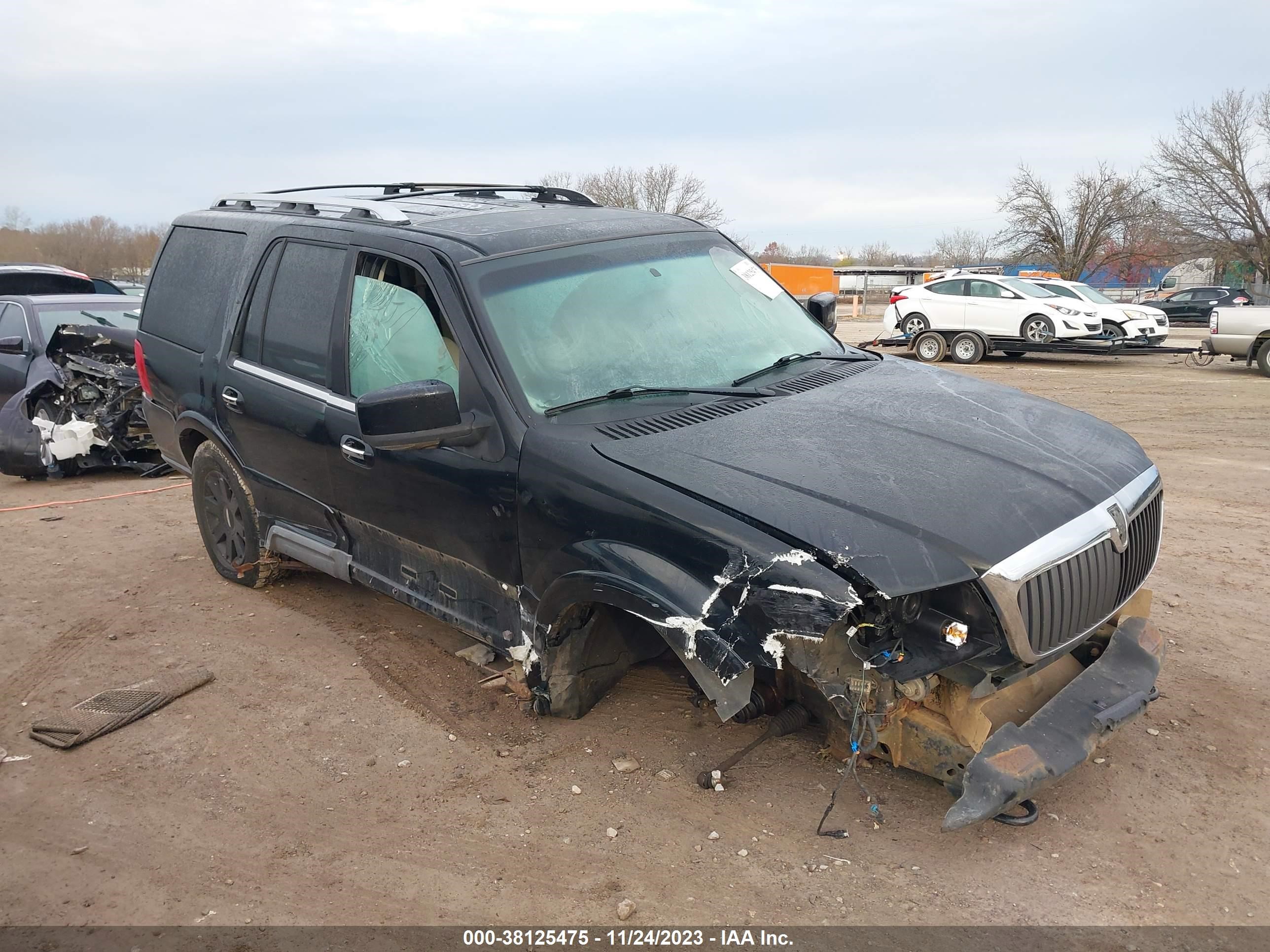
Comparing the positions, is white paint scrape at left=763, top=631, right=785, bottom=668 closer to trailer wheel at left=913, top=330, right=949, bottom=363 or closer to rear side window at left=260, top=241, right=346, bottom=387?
rear side window at left=260, top=241, right=346, bottom=387

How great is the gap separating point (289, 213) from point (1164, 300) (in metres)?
33.4

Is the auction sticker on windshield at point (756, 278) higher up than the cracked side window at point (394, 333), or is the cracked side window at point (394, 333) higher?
the auction sticker on windshield at point (756, 278)

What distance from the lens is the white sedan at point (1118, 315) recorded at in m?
18.4

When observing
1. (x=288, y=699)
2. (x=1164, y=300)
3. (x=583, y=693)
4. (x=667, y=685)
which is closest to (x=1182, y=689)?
(x=667, y=685)

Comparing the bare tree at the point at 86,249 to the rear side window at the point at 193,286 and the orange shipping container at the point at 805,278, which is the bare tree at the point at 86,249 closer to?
the orange shipping container at the point at 805,278

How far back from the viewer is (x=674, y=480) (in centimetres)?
300

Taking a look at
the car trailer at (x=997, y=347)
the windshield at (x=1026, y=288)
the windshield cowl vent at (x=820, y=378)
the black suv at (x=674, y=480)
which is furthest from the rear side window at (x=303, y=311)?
the windshield at (x=1026, y=288)

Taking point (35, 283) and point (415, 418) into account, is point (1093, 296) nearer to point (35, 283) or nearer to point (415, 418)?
point (35, 283)

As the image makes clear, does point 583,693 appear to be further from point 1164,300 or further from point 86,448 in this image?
point 1164,300

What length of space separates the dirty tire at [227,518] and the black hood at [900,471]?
2.76 meters

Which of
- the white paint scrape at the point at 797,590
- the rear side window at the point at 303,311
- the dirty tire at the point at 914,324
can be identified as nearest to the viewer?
the white paint scrape at the point at 797,590

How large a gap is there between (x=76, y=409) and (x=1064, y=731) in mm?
9296

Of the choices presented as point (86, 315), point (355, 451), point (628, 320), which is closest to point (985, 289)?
point (86, 315)

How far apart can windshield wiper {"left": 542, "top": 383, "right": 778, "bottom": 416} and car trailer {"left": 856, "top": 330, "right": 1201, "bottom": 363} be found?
1603 cm
